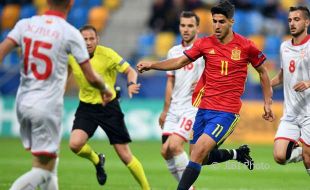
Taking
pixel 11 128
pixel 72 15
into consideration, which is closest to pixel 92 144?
pixel 11 128

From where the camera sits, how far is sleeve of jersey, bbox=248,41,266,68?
9531mm

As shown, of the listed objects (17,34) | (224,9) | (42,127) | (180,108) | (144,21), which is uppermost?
(17,34)

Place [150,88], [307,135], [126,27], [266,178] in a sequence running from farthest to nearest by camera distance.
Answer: [126,27] → [150,88] → [266,178] → [307,135]

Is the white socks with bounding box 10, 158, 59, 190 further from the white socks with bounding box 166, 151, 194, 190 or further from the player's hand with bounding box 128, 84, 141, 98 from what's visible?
the white socks with bounding box 166, 151, 194, 190

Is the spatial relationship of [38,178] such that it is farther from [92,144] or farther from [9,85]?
[9,85]

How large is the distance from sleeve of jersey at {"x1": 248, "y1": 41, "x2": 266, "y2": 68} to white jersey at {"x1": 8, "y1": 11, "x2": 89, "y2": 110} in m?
2.94

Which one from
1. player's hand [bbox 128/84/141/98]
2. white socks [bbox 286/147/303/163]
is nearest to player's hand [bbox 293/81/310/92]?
white socks [bbox 286/147/303/163]

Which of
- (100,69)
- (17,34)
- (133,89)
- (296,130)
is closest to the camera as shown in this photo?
(17,34)

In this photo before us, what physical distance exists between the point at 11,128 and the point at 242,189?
34.1ft

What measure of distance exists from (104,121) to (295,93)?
2685 mm

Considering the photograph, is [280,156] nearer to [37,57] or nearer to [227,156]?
[227,156]

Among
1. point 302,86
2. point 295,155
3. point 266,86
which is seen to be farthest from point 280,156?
point 302,86

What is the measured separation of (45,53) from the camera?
23.7ft

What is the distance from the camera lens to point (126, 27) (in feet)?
84.8
